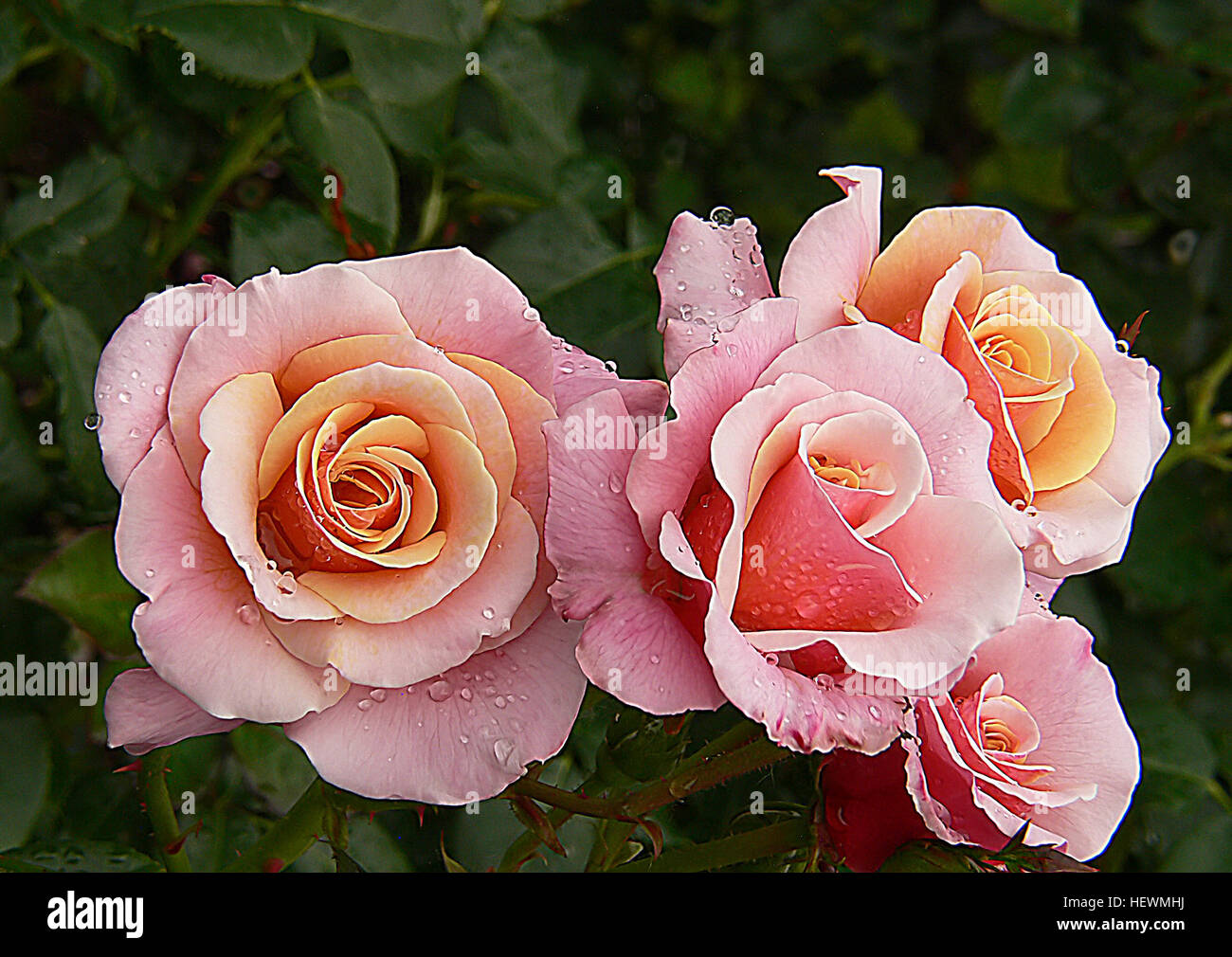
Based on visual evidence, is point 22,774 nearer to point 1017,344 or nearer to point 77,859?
point 77,859

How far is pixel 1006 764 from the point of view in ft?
1.59

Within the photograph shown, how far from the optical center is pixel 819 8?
124 centimetres

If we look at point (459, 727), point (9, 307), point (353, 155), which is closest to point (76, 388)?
point (9, 307)

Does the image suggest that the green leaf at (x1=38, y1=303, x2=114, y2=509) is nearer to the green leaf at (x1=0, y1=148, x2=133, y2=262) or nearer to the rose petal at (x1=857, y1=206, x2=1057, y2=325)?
the green leaf at (x1=0, y1=148, x2=133, y2=262)

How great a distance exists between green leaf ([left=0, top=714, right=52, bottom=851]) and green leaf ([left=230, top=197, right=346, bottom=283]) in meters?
0.32

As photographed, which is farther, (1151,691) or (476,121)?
(1151,691)

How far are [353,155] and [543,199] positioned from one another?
0.17 meters

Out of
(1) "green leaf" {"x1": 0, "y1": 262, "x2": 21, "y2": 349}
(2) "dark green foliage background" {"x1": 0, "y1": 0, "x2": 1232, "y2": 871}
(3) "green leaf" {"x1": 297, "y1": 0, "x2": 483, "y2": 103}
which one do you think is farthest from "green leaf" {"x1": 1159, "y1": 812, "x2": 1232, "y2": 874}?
(1) "green leaf" {"x1": 0, "y1": 262, "x2": 21, "y2": 349}

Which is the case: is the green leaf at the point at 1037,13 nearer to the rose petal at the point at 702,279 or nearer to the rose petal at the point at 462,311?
the rose petal at the point at 702,279

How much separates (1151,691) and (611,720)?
33.5 inches

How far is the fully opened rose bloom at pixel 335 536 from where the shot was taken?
16.9 inches

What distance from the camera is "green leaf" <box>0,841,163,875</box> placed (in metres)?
0.56

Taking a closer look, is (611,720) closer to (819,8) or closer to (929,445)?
(929,445)
